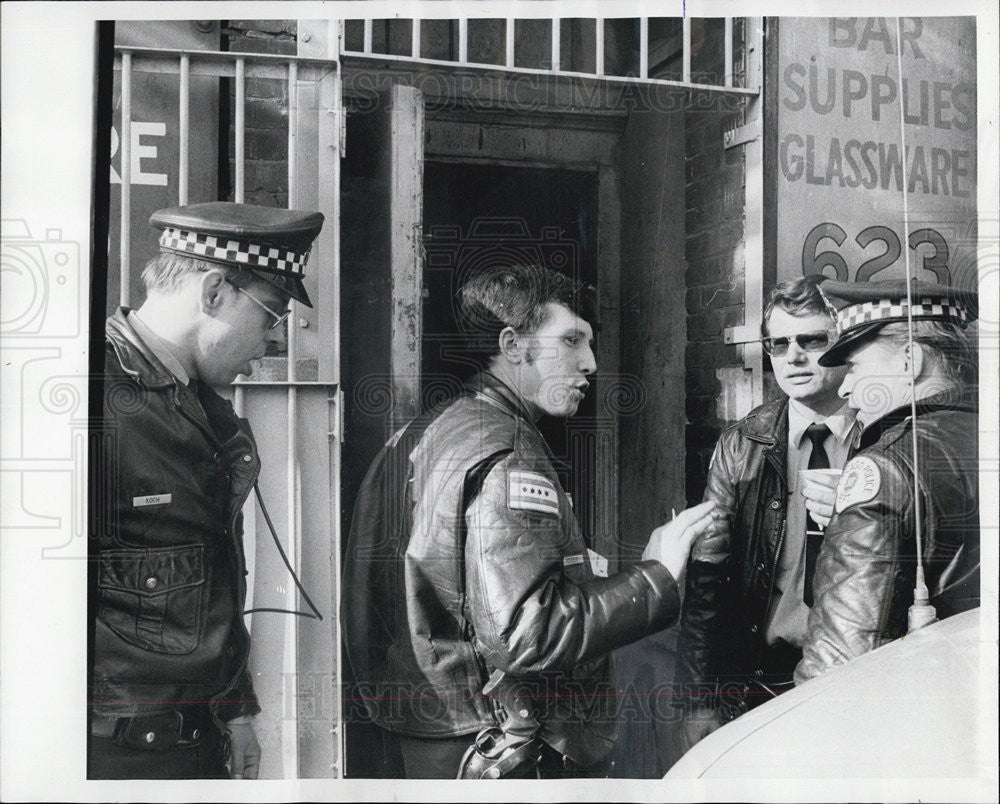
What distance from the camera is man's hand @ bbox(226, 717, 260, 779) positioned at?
249 centimetres

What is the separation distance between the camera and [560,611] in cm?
245

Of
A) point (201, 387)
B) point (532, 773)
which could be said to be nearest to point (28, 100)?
point (201, 387)

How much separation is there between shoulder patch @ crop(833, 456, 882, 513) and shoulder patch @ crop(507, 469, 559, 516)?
796 millimetres

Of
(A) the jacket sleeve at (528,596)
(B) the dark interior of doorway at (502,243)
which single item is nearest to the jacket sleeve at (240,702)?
(A) the jacket sleeve at (528,596)

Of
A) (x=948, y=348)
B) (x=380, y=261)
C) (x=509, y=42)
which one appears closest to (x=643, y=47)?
(x=509, y=42)

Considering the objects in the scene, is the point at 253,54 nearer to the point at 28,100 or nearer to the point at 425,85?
the point at 425,85

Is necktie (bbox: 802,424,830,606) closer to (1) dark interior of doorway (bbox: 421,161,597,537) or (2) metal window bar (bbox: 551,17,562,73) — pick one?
(1) dark interior of doorway (bbox: 421,161,597,537)

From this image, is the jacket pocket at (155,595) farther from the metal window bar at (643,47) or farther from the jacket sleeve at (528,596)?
the metal window bar at (643,47)

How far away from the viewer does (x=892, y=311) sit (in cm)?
255

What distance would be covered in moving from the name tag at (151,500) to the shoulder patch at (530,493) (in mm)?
900

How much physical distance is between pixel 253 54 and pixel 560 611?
5.52 ft

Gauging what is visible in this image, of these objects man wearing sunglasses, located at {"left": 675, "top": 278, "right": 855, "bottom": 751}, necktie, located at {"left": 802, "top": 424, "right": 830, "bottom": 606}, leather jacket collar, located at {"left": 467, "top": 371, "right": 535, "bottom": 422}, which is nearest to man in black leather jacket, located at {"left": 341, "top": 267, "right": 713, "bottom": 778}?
leather jacket collar, located at {"left": 467, "top": 371, "right": 535, "bottom": 422}

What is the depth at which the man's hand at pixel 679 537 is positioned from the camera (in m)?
2.52

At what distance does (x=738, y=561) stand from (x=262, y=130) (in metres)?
1.73
